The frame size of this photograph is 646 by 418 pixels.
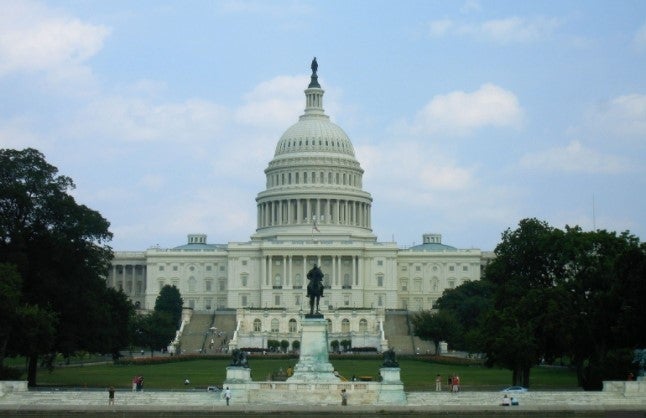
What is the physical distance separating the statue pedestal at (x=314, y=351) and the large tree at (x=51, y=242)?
58.0 feet

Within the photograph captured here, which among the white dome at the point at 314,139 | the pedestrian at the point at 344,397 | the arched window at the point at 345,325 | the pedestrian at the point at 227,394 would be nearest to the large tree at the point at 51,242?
the pedestrian at the point at 227,394

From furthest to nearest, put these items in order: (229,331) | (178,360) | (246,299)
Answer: (246,299), (229,331), (178,360)

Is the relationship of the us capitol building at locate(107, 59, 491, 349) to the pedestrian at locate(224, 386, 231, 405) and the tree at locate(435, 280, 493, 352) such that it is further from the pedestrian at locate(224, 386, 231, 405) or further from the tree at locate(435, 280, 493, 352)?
the pedestrian at locate(224, 386, 231, 405)

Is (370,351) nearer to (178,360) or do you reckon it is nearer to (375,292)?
(178,360)

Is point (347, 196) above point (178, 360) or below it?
above

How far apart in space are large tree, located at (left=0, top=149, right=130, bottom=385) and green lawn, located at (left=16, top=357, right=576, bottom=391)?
10.6ft

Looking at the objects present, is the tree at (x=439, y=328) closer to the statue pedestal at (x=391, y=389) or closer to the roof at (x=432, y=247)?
the roof at (x=432, y=247)

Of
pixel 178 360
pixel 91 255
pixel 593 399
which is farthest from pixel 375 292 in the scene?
pixel 593 399

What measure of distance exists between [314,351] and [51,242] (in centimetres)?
2075

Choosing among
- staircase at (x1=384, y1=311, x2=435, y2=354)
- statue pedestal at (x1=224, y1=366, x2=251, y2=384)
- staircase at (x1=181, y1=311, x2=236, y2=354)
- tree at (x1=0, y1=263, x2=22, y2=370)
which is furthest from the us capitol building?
statue pedestal at (x1=224, y1=366, x2=251, y2=384)

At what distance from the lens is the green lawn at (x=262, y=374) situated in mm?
76438

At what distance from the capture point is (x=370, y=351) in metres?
135

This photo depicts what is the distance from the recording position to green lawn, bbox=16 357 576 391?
7644cm

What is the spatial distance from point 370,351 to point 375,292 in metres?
38.9
